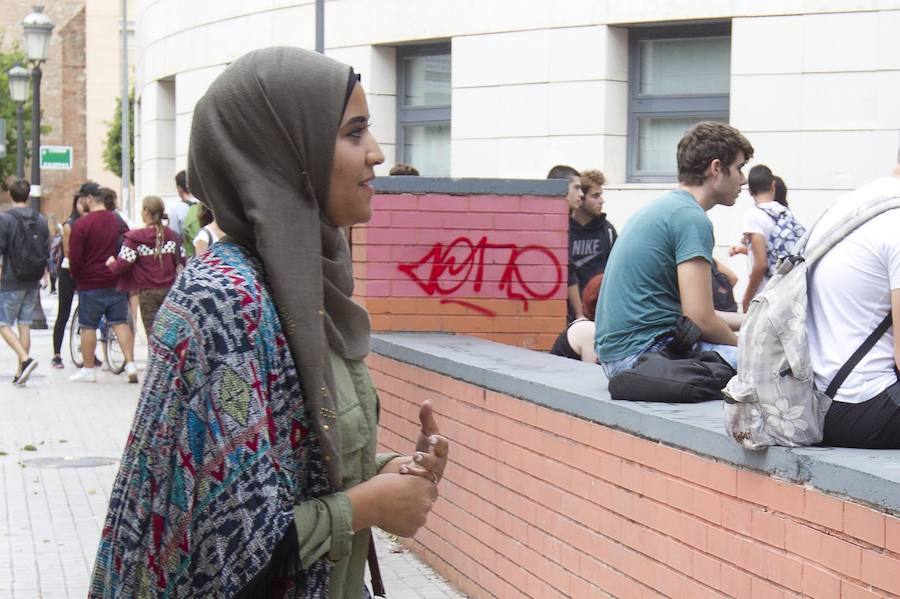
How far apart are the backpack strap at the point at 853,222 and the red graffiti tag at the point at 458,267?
417cm

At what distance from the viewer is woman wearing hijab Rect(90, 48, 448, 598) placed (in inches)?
88.3

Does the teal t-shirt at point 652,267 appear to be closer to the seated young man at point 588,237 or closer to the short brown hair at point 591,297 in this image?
the short brown hair at point 591,297

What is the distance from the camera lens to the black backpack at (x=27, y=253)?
593 inches

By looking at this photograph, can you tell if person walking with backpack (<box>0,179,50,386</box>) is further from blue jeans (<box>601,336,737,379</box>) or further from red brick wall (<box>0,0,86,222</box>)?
red brick wall (<box>0,0,86,222</box>)

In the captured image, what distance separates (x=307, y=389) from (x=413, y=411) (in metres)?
4.86

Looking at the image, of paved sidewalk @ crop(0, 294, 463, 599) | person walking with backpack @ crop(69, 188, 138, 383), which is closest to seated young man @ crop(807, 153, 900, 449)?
paved sidewalk @ crop(0, 294, 463, 599)

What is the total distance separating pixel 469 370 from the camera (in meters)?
6.32

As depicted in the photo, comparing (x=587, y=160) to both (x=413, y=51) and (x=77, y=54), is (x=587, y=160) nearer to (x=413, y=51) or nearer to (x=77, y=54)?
(x=413, y=51)

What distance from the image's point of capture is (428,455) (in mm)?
2549

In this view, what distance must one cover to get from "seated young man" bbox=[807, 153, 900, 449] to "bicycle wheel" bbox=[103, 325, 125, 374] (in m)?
12.3

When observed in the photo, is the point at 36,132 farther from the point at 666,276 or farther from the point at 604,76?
the point at 666,276

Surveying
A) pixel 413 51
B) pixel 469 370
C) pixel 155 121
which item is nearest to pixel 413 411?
pixel 469 370

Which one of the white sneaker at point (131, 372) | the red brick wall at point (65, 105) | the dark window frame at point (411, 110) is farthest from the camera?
the red brick wall at point (65, 105)

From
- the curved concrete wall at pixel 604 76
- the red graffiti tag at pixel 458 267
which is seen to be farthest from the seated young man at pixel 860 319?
the curved concrete wall at pixel 604 76
